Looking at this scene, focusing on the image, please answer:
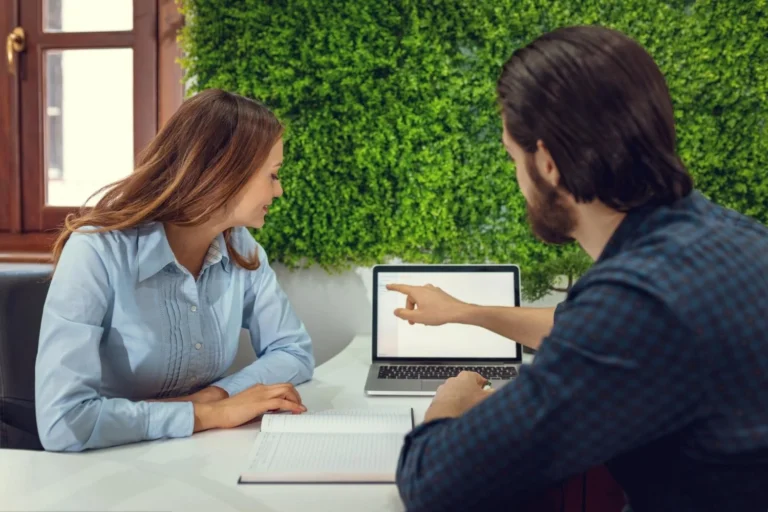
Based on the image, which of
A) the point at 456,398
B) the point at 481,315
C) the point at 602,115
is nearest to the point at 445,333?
the point at 481,315

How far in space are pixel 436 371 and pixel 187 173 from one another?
76cm

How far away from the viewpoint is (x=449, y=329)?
186cm

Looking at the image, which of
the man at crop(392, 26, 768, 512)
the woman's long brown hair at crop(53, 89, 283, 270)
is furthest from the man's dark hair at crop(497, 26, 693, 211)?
the woman's long brown hair at crop(53, 89, 283, 270)

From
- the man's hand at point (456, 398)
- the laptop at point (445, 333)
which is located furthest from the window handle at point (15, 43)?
the man's hand at point (456, 398)

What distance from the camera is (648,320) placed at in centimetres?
67

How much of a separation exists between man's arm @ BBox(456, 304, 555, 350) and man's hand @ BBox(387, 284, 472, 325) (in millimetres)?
18

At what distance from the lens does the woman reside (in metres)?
1.15

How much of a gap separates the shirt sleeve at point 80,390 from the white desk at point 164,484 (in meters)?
0.02

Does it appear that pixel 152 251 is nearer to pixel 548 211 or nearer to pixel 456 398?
pixel 456 398

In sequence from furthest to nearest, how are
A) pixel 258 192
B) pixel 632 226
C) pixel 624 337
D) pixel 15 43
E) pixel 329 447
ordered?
pixel 15 43
pixel 258 192
pixel 329 447
pixel 632 226
pixel 624 337

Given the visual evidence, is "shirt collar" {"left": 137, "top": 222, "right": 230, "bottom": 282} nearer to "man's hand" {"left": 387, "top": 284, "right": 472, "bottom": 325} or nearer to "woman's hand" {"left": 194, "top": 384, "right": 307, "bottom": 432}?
"woman's hand" {"left": 194, "top": 384, "right": 307, "bottom": 432}

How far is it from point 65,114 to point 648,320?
233 centimetres

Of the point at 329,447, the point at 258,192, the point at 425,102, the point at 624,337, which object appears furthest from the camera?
the point at 425,102

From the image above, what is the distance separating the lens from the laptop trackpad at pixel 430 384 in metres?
1.54
